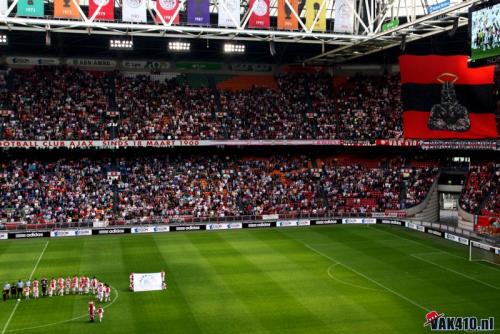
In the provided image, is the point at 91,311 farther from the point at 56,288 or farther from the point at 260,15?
the point at 260,15

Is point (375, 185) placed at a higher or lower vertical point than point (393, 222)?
higher

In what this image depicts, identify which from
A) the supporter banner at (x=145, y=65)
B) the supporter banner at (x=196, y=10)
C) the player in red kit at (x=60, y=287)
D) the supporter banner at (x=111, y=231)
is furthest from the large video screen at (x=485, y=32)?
the supporter banner at (x=145, y=65)

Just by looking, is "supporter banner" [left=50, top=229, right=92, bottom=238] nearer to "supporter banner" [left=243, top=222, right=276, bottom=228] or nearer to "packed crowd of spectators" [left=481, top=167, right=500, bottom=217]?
"supporter banner" [left=243, top=222, right=276, bottom=228]

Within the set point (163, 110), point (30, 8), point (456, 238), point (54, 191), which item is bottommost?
point (456, 238)

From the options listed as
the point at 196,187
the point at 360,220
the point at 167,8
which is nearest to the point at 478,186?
the point at 360,220

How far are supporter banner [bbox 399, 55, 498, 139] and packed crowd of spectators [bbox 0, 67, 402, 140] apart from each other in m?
9.66

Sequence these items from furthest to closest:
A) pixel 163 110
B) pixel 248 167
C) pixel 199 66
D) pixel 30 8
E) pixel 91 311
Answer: pixel 199 66, pixel 248 167, pixel 163 110, pixel 30 8, pixel 91 311

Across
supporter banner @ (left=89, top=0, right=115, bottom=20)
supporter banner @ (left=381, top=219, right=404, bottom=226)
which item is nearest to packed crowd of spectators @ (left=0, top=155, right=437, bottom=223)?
supporter banner @ (left=381, top=219, right=404, bottom=226)

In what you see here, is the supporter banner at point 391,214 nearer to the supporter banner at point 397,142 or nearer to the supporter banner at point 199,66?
the supporter banner at point 397,142

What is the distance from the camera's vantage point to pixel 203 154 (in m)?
54.4

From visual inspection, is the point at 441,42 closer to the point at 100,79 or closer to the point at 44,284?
the point at 100,79

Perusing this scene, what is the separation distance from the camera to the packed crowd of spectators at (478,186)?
48156 millimetres
